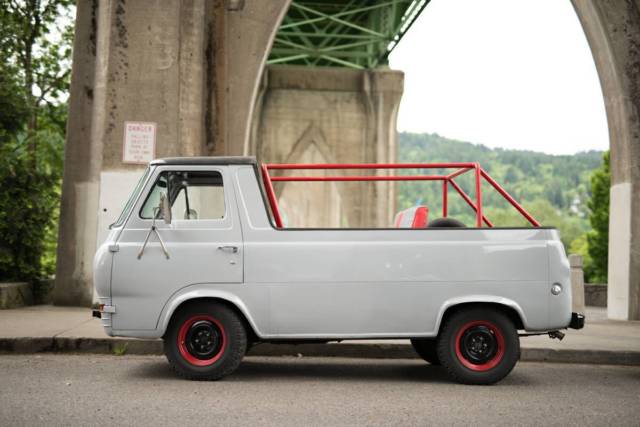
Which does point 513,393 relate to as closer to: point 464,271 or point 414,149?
point 464,271

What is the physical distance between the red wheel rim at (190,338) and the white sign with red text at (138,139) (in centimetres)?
568

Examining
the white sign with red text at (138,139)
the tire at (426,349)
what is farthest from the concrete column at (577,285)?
the white sign with red text at (138,139)

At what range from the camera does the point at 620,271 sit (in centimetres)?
1264

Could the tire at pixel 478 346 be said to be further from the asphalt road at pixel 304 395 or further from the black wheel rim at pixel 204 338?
the black wheel rim at pixel 204 338

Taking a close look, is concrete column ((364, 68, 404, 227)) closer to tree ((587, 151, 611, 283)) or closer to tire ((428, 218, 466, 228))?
tree ((587, 151, 611, 283))

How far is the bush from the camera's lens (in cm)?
1320

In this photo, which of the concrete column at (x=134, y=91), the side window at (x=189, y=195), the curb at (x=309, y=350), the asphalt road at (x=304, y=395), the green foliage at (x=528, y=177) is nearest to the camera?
the asphalt road at (x=304, y=395)

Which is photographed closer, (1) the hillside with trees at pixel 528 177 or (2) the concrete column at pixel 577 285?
(2) the concrete column at pixel 577 285

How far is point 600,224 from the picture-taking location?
46094 millimetres

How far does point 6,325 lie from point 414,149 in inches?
4474

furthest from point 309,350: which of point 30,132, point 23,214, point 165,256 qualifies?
point 30,132

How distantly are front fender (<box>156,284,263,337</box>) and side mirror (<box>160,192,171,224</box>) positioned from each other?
63cm

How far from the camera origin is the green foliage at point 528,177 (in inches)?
4651

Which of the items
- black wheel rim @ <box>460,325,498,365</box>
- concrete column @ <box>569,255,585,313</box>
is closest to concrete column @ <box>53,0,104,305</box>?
black wheel rim @ <box>460,325,498,365</box>
